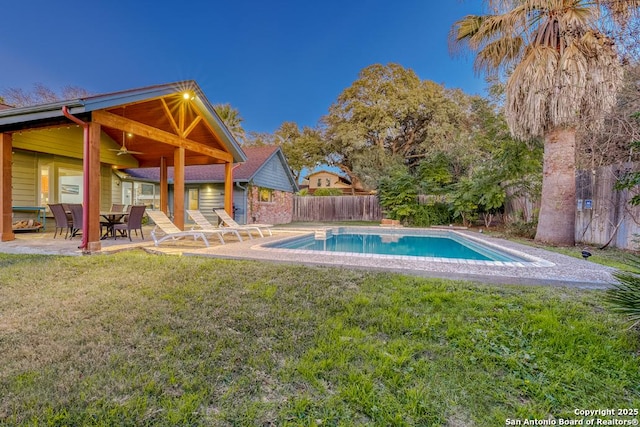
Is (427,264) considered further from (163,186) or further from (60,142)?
(60,142)

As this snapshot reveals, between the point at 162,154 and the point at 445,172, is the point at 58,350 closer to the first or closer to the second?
the point at 162,154

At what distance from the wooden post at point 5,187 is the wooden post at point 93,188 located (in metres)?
3.14

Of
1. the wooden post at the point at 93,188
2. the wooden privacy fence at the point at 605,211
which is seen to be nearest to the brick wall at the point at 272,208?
the wooden post at the point at 93,188

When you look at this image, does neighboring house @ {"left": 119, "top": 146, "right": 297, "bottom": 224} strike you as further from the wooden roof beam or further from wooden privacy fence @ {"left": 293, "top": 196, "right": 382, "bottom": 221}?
the wooden roof beam

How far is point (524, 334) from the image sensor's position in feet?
9.28

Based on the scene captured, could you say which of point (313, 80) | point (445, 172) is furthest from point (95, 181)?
point (313, 80)

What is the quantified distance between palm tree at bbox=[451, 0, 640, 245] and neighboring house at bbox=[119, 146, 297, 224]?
1083cm

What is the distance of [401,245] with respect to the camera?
1052cm

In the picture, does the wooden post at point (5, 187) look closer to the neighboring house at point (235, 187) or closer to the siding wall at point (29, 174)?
the siding wall at point (29, 174)

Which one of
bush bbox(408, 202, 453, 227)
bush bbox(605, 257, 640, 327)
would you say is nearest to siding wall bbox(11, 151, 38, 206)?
bush bbox(605, 257, 640, 327)

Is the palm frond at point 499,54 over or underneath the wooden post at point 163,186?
over

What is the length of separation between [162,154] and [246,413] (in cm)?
1130

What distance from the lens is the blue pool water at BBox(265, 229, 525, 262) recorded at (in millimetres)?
8195

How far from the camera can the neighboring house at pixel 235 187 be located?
1496 cm
